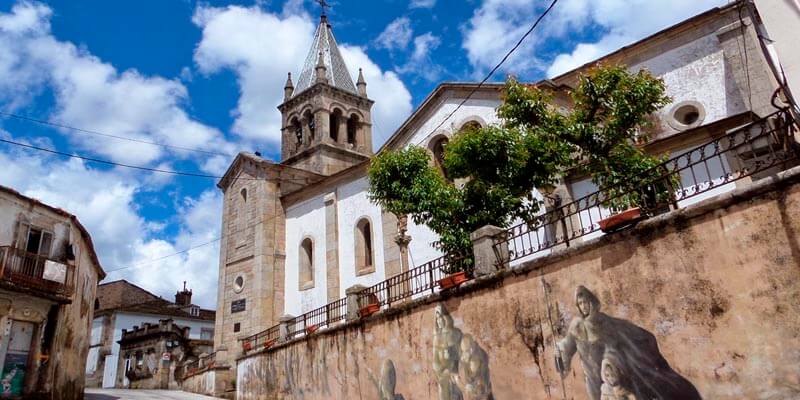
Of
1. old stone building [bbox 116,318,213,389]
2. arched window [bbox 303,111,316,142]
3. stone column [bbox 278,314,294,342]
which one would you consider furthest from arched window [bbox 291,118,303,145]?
stone column [bbox 278,314,294,342]

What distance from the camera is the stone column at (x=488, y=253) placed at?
10734 millimetres

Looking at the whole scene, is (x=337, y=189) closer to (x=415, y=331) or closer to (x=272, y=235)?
(x=272, y=235)

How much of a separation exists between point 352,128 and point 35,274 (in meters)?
24.8

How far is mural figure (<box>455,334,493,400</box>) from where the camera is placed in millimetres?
10234

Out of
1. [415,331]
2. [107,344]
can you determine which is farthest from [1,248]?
[107,344]

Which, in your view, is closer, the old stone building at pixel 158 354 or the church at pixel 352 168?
the church at pixel 352 168

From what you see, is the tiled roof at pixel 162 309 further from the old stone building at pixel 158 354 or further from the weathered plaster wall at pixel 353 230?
the weathered plaster wall at pixel 353 230

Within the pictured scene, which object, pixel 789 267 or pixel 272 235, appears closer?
pixel 789 267

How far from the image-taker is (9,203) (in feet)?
52.8

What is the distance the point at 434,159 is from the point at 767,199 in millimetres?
15478

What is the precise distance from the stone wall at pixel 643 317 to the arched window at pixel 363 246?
11676 millimetres

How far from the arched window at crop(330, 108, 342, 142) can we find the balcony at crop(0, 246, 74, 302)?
2160cm

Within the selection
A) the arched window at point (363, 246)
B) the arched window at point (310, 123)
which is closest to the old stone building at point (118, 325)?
the arched window at point (310, 123)

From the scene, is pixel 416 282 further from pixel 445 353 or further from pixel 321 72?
pixel 321 72
